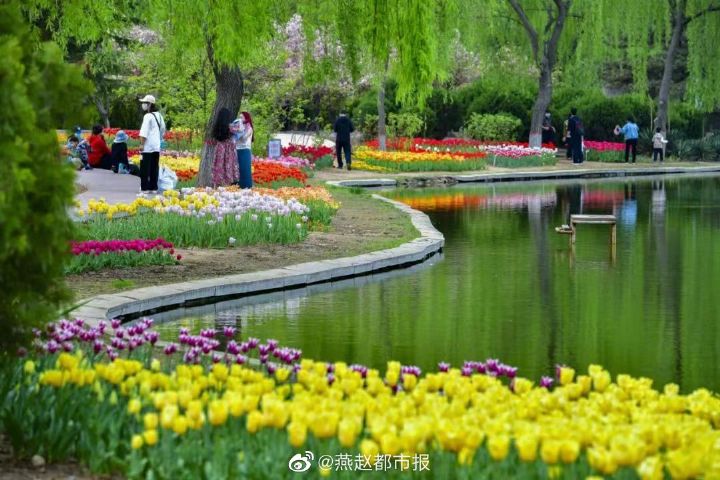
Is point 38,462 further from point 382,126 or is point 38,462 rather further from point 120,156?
point 382,126

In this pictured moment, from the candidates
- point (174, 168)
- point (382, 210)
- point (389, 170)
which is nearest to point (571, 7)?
point (389, 170)

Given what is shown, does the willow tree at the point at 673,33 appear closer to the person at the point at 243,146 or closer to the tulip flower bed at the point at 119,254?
the person at the point at 243,146

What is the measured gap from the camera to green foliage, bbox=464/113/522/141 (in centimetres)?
4744

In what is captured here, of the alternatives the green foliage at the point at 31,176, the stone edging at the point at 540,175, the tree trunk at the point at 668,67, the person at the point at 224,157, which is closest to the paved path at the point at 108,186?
the person at the point at 224,157

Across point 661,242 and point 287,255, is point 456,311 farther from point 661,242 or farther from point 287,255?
point 661,242

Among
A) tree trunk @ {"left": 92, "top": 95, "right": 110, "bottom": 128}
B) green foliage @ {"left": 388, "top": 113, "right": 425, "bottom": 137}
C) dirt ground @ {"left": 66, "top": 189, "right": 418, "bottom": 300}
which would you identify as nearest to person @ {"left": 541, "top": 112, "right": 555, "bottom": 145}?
green foliage @ {"left": 388, "top": 113, "right": 425, "bottom": 137}

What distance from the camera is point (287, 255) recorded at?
52.1 feet

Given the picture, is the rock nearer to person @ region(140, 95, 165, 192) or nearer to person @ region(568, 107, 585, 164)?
person @ region(140, 95, 165, 192)

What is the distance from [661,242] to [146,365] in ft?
42.0

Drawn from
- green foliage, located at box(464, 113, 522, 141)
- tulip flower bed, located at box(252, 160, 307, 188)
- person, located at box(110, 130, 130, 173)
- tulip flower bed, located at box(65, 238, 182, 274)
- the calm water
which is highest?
green foliage, located at box(464, 113, 522, 141)

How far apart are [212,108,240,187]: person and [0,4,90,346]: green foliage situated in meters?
16.1

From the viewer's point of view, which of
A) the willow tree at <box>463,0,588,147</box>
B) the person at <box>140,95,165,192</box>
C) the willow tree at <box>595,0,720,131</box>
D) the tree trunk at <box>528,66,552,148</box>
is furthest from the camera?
the willow tree at <box>595,0,720,131</box>

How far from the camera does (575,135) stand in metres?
42.0

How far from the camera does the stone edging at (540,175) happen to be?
3359 cm
